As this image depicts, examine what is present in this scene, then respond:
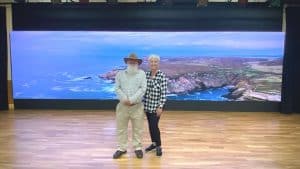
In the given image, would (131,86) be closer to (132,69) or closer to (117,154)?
(132,69)

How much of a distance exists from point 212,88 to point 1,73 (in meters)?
4.70

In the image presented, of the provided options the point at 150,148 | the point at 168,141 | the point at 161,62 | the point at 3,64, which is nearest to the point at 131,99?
the point at 150,148

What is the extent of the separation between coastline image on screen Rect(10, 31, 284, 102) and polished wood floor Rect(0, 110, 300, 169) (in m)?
0.56

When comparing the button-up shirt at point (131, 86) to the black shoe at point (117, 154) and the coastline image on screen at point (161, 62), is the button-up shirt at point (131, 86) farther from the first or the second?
the coastline image on screen at point (161, 62)

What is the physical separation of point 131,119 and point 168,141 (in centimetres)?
115

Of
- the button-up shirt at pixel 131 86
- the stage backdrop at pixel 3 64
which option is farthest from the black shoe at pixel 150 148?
the stage backdrop at pixel 3 64

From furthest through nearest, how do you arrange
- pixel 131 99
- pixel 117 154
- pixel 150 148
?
pixel 150 148
pixel 117 154
pixel 131 99

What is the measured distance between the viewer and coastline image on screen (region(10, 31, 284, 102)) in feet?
27.0

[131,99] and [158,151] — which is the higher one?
[131,99]

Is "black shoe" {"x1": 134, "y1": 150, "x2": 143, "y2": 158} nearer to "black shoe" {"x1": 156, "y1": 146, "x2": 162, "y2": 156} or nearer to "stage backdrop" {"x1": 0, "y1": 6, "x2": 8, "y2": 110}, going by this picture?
"black shoe" {"x1": 156, "y1": 146, "x2": 162, "y2": 156}

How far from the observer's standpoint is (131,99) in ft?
15.3

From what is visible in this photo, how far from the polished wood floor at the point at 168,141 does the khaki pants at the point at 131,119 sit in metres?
0.22

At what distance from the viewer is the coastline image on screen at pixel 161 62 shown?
822 cm

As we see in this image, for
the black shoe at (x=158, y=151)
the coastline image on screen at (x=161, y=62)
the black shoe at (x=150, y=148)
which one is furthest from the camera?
the coastline image on screen at (x=161, y=62)
